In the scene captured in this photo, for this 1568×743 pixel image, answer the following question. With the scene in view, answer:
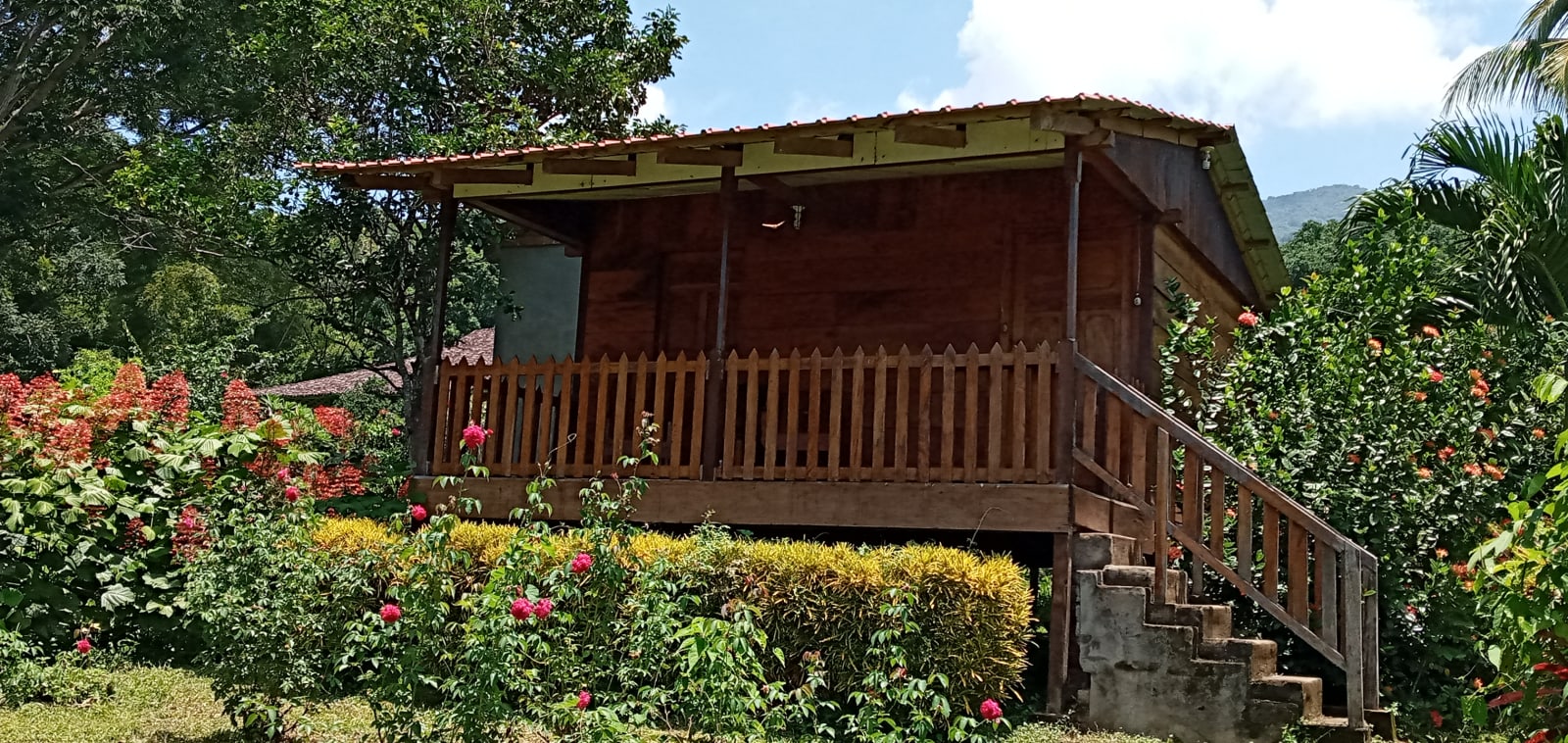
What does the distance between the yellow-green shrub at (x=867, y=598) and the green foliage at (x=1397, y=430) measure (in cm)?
259

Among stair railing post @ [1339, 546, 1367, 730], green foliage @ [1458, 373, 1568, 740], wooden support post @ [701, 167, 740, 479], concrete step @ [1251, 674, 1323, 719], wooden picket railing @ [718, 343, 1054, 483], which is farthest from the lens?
wooden support post @ [701, 167, 740, 479]

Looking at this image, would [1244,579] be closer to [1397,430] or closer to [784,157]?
[1397,430]

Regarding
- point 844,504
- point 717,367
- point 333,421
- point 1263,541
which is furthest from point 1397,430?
point 333,421

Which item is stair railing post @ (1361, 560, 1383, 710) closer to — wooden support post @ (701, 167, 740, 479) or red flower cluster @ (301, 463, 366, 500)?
wooden support post @ (701, 167, 740, 479)

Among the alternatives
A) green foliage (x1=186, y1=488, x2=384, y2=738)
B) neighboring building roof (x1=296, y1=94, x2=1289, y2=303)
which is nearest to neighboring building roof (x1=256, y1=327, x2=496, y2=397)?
neighboring building roof (x1=296, y1=94, x2=1289, y2=303)

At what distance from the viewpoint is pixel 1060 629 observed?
753 centimetres

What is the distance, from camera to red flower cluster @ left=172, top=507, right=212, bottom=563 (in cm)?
799

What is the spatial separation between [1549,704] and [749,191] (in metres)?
7.76

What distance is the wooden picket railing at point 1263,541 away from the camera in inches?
278

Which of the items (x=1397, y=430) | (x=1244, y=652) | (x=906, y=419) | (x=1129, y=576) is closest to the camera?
(x=1244, y=652)

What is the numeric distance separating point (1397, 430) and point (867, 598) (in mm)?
3715

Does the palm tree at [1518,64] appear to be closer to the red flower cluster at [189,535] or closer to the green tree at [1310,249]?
the green tree at [1310,249]

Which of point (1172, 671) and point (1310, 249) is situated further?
point (1310, 249)

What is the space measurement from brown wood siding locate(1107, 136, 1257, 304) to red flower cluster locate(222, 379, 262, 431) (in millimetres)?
5848
